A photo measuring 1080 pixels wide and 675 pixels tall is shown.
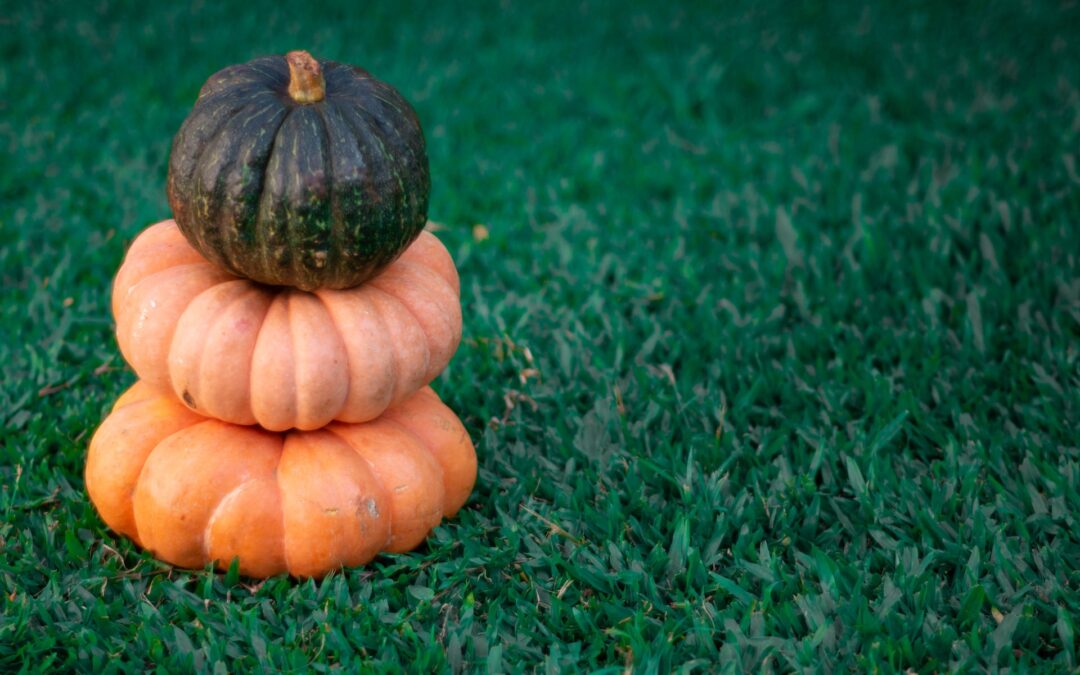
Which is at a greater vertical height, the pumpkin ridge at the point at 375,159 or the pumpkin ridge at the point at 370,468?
the pumpkin ridge at the point at 375,159

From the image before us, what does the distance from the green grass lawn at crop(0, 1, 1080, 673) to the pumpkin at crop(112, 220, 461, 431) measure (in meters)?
0.49

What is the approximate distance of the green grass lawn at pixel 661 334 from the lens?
2773 mm

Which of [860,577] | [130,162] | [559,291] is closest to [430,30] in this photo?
[130,162]

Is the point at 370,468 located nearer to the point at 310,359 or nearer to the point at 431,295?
the point at 310,359

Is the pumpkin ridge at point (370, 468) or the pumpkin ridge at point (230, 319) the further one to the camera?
the pumpkin ridge at point (370, 468)

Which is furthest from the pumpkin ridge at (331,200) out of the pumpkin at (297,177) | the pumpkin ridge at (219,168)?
the pumpkin ridge at (219,168)

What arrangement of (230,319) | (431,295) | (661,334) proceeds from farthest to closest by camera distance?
(661,334)
(431,295)
(230,319)

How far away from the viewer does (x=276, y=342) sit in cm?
271

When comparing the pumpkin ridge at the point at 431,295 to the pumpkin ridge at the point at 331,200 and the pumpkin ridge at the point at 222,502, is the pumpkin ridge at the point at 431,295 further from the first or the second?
the pumpkin ridge at the point at 222,502

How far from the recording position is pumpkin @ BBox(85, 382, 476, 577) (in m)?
2.80

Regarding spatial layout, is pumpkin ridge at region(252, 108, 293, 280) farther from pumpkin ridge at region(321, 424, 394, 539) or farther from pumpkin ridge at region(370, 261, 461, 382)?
pumpkin ridge at region(321, 424, 394, 539)

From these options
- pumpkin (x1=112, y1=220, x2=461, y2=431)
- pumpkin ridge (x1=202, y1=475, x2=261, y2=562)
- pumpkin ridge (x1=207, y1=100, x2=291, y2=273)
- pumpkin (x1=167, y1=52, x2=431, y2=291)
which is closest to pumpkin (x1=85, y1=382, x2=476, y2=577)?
pumpkin ridge (x1=202, y1=475, x2=261, y2=562)

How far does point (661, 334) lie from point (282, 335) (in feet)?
5.92

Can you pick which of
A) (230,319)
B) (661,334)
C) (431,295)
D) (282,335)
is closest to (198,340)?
(230,319)
